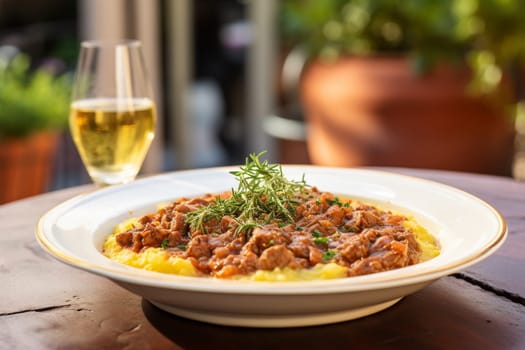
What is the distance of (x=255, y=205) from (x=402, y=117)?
2331 millimetres

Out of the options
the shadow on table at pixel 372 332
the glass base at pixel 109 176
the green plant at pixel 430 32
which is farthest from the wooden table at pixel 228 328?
the green plant at pixel 430 32

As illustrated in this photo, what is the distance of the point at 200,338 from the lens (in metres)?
0.99

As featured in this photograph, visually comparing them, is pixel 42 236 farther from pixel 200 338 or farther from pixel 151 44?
pixel 151 44

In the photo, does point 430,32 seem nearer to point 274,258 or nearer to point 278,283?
point 274,258

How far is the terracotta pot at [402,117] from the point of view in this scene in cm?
343

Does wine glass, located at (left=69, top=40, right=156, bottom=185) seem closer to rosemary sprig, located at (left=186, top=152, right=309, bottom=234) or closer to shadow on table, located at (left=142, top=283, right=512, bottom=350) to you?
rosemary sprig, located at (left=186, top=152, right=309, bottom=234)

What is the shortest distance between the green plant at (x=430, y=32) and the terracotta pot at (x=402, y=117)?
0.09 meters

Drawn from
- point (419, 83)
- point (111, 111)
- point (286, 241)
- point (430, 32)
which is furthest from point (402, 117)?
point (286, 241)

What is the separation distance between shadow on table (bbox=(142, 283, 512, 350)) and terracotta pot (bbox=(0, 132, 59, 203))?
93.6 inches

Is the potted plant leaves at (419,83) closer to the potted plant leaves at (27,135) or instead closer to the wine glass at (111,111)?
the potted plant leaves at (27,135)

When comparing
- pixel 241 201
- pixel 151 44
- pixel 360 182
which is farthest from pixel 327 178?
pixel 151 44

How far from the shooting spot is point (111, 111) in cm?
162

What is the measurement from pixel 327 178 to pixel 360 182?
0.24 feet

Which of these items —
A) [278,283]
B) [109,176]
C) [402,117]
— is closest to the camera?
[278,283]
